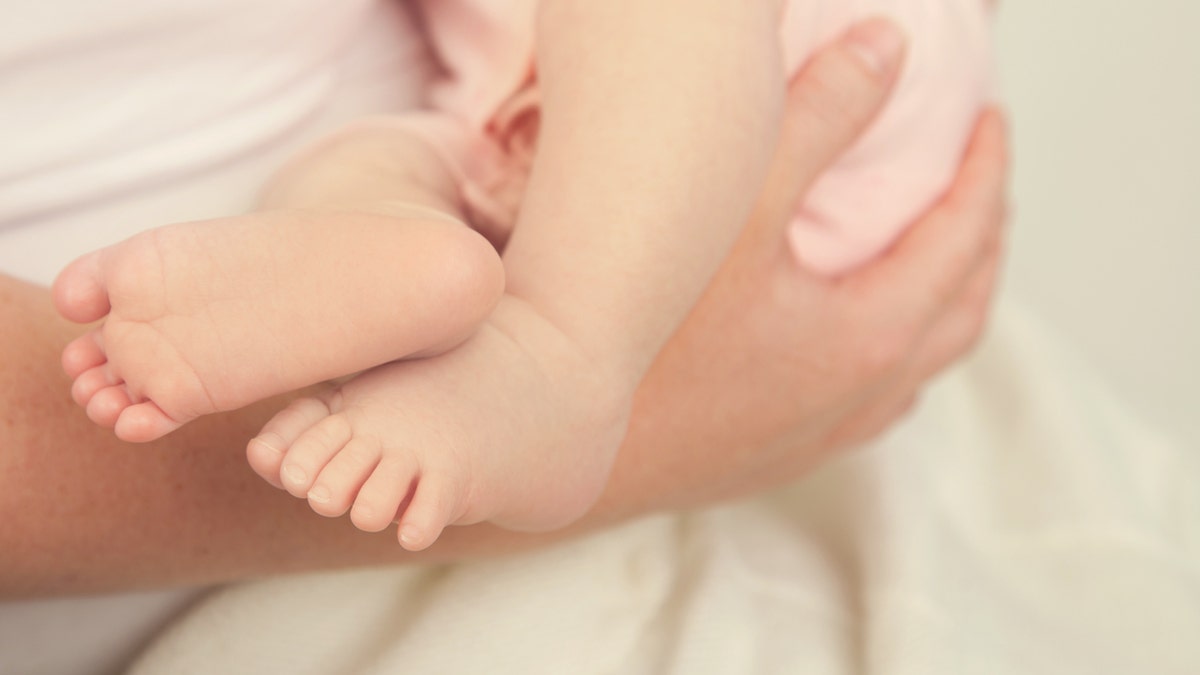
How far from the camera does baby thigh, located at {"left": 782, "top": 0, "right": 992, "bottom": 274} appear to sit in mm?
910

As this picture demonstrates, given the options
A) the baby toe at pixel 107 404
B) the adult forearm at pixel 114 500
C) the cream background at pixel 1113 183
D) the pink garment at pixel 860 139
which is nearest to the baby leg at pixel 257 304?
the baby toe at pixel 107 404

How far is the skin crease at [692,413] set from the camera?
0.62 m

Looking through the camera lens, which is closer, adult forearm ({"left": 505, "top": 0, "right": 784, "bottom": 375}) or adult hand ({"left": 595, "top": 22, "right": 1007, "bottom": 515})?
adult forearm ({"left": 505, "top": 0, "right": 784, "bottom": 375})

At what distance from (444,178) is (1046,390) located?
76cm

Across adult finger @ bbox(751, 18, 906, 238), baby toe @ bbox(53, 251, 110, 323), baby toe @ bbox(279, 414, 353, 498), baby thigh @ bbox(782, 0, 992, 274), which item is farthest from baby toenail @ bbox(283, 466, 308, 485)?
baby thigh @ bbox(782, 0, 992, 274)

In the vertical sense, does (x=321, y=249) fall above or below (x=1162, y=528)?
above

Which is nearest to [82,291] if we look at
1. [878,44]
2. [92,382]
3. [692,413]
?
[92,382]

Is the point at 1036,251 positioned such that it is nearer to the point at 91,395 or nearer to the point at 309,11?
the point at 309,11

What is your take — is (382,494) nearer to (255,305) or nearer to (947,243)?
(255,305)

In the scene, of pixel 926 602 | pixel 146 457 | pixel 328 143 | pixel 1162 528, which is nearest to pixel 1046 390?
pixel 1162 528

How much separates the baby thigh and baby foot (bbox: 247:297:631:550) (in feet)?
1.20

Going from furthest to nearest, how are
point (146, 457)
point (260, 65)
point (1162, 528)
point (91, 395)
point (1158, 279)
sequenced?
point (1158, 279) < point (1162, 528) < point (260, 65) < point (146, 457) < point (91, 395)

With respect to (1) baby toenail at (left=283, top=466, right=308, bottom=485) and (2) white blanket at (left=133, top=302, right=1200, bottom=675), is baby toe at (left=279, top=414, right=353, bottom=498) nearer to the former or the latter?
(1) baby toenail at (left=283, top=466, right=308, bottom=485)

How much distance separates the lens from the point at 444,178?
77cm
